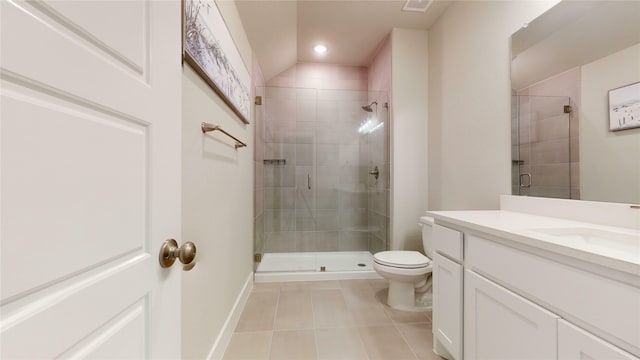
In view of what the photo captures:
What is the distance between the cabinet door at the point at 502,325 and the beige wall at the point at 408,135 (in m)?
1.35

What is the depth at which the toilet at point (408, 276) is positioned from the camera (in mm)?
1901

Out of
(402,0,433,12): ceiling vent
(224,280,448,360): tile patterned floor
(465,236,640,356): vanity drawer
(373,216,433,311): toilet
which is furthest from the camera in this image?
(402,0,433,12): ceiling vent

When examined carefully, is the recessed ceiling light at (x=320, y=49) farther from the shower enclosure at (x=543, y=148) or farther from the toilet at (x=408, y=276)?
the toilet at (x=408, y=276)

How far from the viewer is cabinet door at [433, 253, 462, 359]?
1.21 m

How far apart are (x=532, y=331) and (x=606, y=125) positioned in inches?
39.3

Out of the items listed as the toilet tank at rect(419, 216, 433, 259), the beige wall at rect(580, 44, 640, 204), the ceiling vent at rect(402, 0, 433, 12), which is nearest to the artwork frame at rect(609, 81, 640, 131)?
the beige wall at rect(580, 44, 640, 204)

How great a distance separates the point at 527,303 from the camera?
85 cm

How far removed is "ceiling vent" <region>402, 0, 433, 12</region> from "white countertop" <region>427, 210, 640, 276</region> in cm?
185
